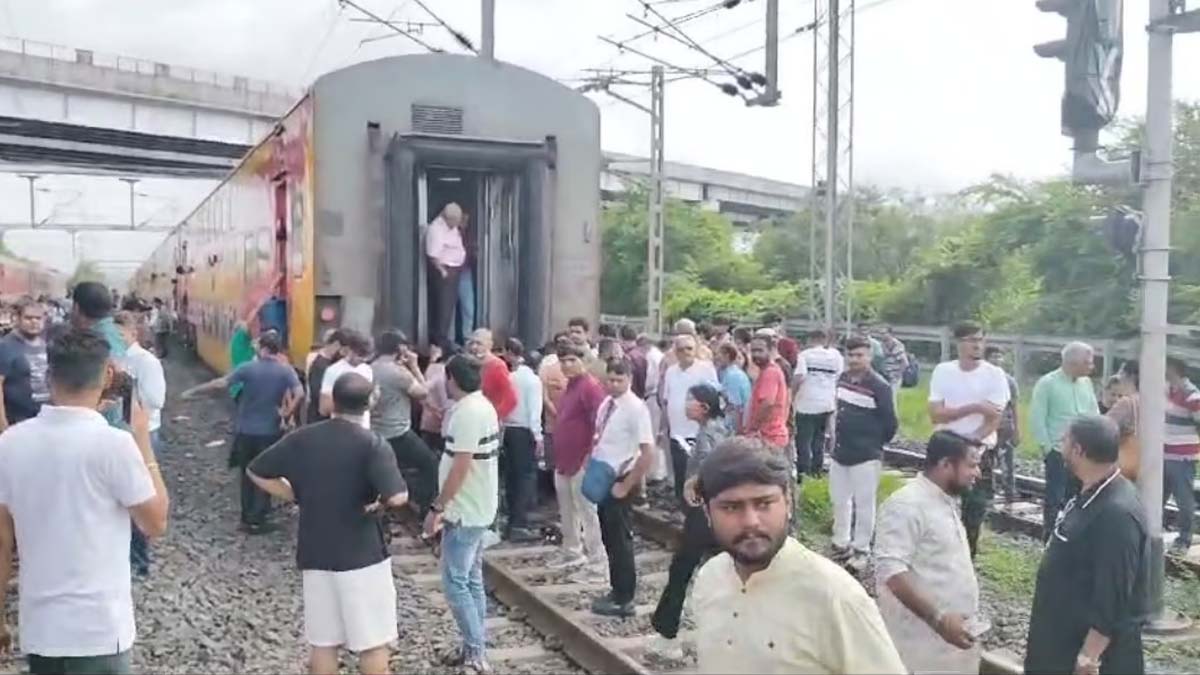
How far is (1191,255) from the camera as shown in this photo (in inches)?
797

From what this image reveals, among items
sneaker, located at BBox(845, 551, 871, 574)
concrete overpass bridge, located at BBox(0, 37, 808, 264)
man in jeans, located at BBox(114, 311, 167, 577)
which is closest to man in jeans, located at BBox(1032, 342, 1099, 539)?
sneaker, located at BBox(845, 551, 871, 574)

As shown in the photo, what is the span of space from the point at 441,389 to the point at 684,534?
389 cm

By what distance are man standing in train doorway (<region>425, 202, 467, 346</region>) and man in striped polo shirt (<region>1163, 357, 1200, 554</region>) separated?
557 centimetres

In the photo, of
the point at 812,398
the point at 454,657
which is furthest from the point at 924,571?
the point at 812,398

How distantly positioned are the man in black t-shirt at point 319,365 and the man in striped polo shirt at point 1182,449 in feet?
19.5

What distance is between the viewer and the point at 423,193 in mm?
10633

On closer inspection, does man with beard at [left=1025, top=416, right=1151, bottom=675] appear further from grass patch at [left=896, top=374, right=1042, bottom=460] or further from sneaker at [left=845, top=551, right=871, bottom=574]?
grass patch at [left=896, top=374, right=1042, bottom=460]

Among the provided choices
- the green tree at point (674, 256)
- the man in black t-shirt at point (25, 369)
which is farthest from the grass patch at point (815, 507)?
the green tree at point (674, 256)

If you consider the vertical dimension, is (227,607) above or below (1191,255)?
below

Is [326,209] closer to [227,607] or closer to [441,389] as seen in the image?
[441,389]

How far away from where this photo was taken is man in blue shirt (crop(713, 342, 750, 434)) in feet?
29.1

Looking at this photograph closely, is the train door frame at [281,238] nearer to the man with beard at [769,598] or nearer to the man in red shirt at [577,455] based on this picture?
the man in red shirt at [577,455]

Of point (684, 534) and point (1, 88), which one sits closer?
point (684, 534)

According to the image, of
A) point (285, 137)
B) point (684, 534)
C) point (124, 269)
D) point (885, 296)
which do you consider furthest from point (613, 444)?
point (124, 269)
